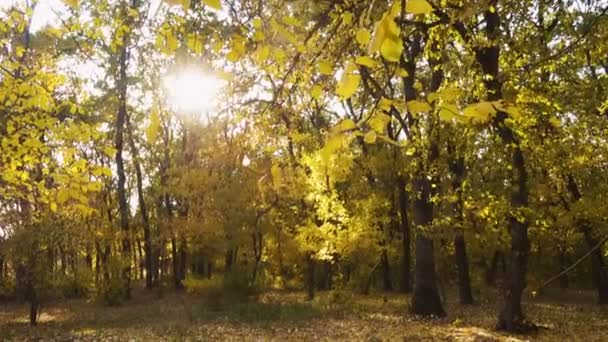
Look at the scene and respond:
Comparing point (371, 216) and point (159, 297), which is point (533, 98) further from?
point (159, 297)

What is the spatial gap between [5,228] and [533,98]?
19826 mm

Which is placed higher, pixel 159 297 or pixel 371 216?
pixel 371 216

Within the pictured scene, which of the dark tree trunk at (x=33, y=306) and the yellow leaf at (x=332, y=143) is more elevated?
the yellow leaf at (x=332, y=143)

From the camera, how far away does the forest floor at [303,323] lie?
12.4 metres

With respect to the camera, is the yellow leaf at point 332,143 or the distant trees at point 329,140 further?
the distant trees at point 329,140

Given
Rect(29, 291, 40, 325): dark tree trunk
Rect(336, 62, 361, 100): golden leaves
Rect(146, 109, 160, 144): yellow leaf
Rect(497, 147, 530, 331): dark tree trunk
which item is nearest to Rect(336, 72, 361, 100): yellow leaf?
Rect(336, 62, 361, 100): golden leaves

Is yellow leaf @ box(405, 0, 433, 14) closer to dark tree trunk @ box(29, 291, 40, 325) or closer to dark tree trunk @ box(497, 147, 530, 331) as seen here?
dark tree trunk @ box(497, 147, 530, 331)

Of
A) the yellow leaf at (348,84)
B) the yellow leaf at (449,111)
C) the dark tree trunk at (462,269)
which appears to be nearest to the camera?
the yellow leaf at (348,84)

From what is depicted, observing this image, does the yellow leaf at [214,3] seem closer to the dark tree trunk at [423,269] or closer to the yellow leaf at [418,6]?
the yellow leaf at [418,6]

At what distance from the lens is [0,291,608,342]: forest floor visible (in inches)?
487

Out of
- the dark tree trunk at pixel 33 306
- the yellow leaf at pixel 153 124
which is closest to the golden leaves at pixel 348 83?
the yellow leaf at pixel 153 124

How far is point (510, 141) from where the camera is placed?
10844mm

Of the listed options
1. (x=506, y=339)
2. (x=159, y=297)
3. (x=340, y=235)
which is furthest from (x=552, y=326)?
(x=159, y=297)

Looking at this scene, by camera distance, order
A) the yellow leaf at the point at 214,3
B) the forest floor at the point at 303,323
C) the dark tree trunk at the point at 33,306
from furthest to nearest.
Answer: the dark tree trunk at the point at 33,306 → the forest floor at the point at 303,323 → the yellow leaf at the point at 214,3
